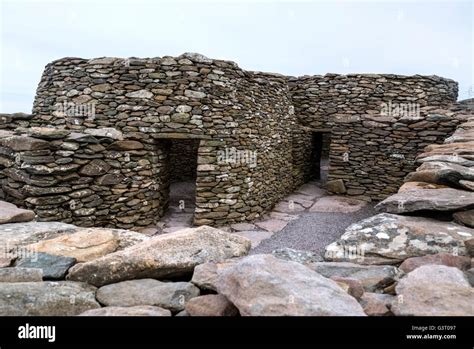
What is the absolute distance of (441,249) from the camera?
201cm

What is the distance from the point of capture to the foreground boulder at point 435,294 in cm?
132

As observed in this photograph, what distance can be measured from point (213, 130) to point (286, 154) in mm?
3713

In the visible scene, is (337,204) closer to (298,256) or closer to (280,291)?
(298,256)

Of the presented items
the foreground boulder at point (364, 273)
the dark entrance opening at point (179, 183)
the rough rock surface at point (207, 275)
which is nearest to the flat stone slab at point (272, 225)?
the dark entrance opening at point (179, 183)

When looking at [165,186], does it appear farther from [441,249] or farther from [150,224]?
[441,249]

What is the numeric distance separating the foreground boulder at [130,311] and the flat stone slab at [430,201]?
208 cm

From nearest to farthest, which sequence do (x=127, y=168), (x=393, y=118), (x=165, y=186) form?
(x=127, y=168) < (x=165, y=186) < (x=393, y=118)

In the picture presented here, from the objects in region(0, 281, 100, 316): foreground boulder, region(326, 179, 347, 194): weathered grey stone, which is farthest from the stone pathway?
region(0, 281, 100, 316): foreground boulder

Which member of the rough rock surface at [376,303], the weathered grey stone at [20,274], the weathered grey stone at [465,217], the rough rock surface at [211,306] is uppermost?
the weathered grey stone at [465,217]

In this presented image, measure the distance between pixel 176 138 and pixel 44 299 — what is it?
19.9ft

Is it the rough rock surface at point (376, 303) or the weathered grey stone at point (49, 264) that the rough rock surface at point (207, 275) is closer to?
the rough rock surface at point (376, 303)

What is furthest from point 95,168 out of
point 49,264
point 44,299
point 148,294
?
point 148,294

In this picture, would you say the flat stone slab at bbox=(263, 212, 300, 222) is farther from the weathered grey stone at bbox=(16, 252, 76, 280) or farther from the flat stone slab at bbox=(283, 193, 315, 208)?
the weathered grey stone at bbox=(16, 252, 76, 280)
